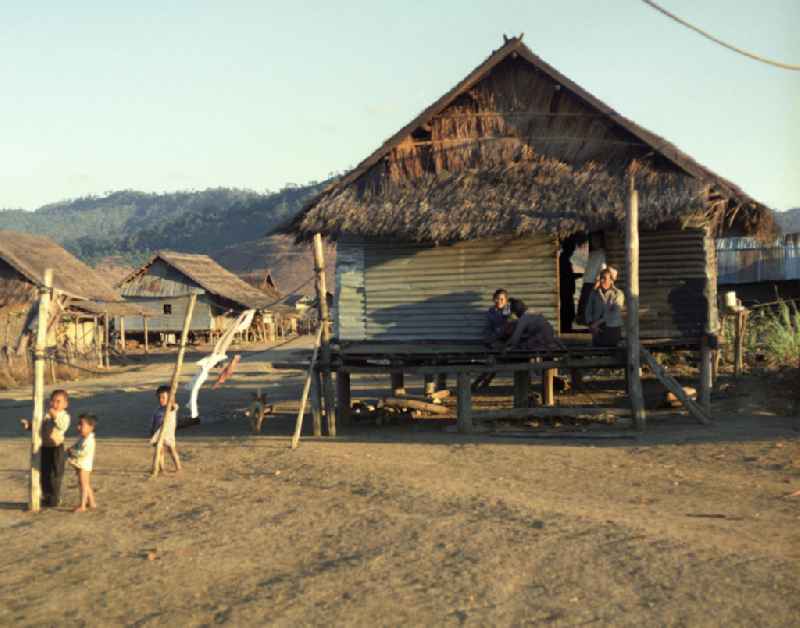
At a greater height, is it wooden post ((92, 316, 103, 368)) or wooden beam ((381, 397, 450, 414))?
wooden post ((92, 316, 103, 368))

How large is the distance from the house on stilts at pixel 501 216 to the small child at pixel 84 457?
5353mm

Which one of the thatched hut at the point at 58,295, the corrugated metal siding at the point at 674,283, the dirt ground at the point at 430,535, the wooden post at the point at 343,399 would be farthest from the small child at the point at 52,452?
the thatched hut at the point at 58,295

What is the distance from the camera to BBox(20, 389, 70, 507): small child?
9000mm

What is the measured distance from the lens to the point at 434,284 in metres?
13.8

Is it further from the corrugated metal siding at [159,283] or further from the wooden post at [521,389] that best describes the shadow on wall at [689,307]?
the corrugated metal siding at [159,283]

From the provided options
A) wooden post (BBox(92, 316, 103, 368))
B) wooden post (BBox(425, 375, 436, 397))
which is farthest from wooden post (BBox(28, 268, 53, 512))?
wooden post (BBox(92, 316, 103, 368))

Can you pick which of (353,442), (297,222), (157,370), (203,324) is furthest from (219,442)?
(203,324)

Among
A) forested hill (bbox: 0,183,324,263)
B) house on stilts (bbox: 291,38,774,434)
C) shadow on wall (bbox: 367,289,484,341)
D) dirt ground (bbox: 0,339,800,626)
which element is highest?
forested hill (bbox: 0,183,324,263)

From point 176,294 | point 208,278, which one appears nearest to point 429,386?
point 176,294

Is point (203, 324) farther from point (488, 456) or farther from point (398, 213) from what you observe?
point (488, 456)

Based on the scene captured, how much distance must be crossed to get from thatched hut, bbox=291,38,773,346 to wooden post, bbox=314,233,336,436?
0.80 m

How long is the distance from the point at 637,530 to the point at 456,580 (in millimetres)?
1772

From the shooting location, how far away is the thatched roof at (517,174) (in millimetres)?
12688

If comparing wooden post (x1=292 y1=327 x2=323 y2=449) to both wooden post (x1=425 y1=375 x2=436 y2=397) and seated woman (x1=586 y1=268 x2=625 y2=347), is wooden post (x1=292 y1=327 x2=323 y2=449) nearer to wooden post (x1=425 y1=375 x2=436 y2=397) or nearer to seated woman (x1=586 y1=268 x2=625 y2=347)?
seated woman (x1=586 y1=268 x2=625 y2=347)
